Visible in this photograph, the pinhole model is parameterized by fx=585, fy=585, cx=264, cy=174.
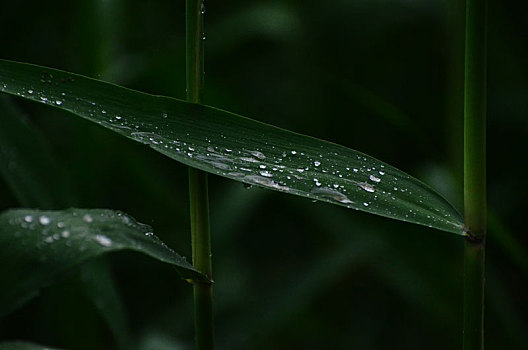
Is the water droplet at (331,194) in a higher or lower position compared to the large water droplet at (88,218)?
higher

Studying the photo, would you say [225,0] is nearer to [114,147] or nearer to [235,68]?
[235,68]

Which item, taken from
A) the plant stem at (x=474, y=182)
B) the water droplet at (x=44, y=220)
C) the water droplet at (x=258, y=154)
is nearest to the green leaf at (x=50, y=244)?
the water droplet at (x=44, y=220)

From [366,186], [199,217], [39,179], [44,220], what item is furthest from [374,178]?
[39,179]

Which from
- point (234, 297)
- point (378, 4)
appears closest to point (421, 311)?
point (234, 297)

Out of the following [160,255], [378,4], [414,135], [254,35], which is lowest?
[160,255]

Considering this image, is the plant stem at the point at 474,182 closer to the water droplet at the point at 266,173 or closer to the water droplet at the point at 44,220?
the water droplet at the point at 266,173
